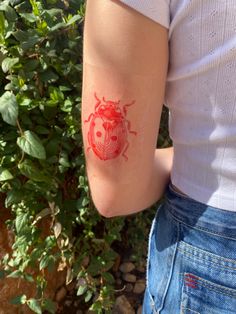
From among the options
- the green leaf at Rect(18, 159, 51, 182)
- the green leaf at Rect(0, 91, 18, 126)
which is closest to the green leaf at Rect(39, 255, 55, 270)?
the green leaf at Rect(18, 159, 51, 182)

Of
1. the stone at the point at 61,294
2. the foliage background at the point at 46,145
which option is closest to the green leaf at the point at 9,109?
the foliage background at the point at 46,145

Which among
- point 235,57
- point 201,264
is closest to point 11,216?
point 201,264

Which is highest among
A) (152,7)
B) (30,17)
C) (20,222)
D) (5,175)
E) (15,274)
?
(152,7)

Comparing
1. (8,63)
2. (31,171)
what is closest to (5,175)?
(31,171)

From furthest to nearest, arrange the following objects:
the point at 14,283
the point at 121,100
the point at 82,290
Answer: the point at 14,283, the point at 82,290, the point at 121,100

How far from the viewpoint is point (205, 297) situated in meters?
1.02

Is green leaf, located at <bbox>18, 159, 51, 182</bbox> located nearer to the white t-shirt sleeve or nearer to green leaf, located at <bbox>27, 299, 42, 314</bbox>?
green leaf, located at <bbox>27, 299, 42, 314</bbox>

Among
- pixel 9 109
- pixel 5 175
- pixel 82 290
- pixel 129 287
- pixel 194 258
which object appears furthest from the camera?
pixel 129 287

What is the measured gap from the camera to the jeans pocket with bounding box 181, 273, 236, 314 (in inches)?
39.6

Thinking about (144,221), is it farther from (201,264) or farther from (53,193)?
(201,264)

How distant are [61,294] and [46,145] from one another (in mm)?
861

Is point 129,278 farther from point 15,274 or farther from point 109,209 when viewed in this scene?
point 109,209

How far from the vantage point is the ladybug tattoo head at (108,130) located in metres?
0.93

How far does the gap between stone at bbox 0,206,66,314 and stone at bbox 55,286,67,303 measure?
22mm
